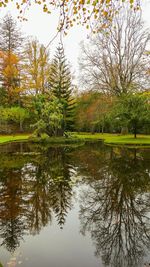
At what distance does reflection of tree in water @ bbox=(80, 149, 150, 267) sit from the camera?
14.2ft

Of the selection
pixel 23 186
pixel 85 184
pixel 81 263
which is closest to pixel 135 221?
pixel 81 263

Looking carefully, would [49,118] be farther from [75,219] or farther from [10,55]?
[75,219]

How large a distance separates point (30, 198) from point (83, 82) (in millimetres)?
21387

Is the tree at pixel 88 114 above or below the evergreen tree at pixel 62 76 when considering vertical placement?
below

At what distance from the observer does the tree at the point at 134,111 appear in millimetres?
21938

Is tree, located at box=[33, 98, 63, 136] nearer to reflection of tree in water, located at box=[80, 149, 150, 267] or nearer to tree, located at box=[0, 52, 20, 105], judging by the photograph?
tree, located at box=[0, 52, 20, 105]

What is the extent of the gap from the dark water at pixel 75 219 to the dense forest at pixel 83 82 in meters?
9.58

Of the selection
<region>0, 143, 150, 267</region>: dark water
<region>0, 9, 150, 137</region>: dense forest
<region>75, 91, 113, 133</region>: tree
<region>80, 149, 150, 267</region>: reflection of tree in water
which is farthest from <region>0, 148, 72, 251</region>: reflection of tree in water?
<region>75, 91, 113, 133</region>: tree

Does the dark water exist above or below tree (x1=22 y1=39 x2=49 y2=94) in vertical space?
below

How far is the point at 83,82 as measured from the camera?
87.4 ft

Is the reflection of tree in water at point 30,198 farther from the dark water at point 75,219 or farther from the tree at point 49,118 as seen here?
the tree at point 49,118

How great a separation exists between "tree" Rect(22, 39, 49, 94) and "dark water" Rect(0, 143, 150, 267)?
2668cm

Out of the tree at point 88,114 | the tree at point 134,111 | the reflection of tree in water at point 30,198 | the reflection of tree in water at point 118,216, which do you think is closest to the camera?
the reflection of tree in water at point 118,216

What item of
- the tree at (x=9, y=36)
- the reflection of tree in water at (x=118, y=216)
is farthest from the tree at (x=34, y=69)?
the reflection of tree in water at (x=118, y=216)
